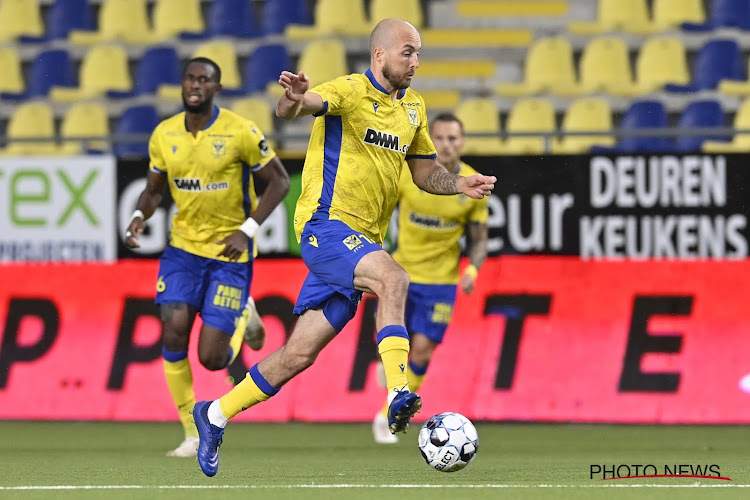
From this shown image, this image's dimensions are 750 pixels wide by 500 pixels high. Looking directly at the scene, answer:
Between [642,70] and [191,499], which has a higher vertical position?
[642,70]

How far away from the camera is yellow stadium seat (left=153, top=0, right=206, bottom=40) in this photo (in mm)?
17578

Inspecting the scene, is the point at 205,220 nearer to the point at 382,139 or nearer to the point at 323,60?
the point at 382,139

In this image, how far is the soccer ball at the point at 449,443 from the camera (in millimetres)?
6594

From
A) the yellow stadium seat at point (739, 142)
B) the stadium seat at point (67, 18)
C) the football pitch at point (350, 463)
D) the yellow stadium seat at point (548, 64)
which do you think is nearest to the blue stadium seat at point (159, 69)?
the stadium seat at point (67, 18)

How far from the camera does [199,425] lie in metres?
7.05

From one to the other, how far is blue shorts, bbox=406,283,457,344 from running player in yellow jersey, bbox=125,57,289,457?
162cm

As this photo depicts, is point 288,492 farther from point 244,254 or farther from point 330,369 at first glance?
point 330,369

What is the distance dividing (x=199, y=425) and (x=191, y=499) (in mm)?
1001

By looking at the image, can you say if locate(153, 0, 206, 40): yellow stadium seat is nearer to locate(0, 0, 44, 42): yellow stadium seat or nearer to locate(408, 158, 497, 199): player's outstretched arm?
locate(0, 0, 44, 42): yellow stadium seat

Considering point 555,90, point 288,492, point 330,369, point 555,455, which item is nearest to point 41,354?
point 330,369

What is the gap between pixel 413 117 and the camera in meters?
7.21

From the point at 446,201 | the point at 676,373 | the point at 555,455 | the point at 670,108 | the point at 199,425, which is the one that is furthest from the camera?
the point at 670,108

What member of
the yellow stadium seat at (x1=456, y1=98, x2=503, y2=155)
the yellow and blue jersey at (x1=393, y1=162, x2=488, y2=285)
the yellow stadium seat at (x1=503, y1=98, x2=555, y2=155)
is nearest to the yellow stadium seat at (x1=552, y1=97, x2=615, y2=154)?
the yellow stadium seat at (x1=503, y1=98, x2=555, y2=155)

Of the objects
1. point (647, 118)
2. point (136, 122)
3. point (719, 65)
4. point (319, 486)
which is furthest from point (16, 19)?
point (319, 486)
